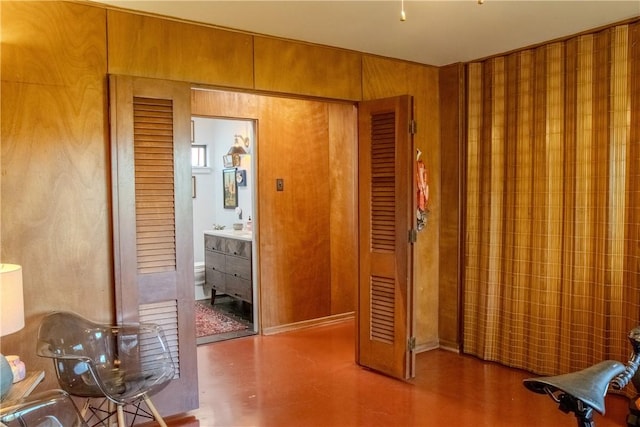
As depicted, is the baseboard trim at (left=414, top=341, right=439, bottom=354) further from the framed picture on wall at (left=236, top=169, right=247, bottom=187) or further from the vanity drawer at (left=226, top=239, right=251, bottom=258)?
the framed picture on wall at (left=236, top=169, right=247, bottom=187)

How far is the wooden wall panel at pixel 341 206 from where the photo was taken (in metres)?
5.18

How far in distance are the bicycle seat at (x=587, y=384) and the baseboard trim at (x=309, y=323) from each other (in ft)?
10.8

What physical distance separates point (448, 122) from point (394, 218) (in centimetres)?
117

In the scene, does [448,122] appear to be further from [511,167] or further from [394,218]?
[394,218]

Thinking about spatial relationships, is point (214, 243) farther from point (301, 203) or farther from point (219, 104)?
point (219, 104)

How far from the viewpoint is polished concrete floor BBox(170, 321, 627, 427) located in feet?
9.62

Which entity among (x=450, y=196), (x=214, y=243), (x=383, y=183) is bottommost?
(x=214, y=243)

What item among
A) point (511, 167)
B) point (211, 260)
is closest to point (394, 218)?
point (511, 167)

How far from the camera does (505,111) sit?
3.75 m

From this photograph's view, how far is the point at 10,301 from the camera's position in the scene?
2.11 metres

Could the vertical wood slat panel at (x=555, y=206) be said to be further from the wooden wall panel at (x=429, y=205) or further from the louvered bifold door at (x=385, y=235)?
the louvered bifold door at (x=385, y=235)

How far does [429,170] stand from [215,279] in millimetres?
3106

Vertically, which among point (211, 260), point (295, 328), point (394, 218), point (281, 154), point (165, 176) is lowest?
point (295, 328)

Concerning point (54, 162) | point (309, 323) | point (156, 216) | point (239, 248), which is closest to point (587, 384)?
point (156, 216)
